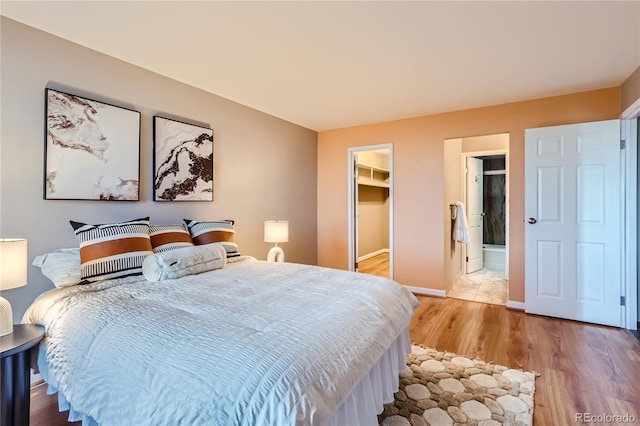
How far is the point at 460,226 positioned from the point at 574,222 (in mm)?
1376

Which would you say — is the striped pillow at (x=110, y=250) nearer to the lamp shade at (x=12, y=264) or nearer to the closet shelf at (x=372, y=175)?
the lamp shade at (x=12, y=264)

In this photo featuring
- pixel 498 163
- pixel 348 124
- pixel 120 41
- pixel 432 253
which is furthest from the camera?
pixel 498 163

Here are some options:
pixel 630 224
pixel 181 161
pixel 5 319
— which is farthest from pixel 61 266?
pixel 630 224

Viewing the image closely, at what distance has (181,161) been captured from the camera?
2.88m

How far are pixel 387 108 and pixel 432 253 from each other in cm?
190

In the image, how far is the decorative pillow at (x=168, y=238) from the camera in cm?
235

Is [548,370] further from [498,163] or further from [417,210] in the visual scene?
[498,163]

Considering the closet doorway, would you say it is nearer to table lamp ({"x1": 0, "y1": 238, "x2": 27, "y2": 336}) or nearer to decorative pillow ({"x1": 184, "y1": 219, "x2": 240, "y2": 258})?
decorative pillow ({"x1": 184, "y1": 219, "x2": 240, "y2": 258})

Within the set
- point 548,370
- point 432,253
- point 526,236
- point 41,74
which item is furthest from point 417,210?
point 41,74

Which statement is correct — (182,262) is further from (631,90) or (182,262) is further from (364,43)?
(631,90)

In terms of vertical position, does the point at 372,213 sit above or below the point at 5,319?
above

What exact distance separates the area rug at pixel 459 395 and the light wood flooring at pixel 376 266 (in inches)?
116

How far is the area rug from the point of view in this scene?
165 cm

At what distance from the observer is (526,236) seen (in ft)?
10.8
